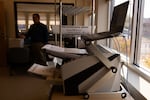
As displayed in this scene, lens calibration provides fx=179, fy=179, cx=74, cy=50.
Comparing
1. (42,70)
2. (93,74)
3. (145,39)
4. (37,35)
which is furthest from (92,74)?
(37,35)

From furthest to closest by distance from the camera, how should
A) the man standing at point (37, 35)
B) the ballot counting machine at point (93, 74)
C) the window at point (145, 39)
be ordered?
the man standing at point (37, 35) → the window at point (145, 39) → the ballot counting machine at point (93, 74)

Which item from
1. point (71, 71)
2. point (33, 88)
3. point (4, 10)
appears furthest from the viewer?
point (4, 10)

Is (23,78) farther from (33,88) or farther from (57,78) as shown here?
(57,78)

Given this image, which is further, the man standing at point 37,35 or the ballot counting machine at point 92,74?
the man standing at point 37,35

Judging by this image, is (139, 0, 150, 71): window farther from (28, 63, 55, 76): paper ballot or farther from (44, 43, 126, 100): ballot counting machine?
(28, 63, 55, 76): paper ballot

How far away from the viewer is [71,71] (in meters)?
1.49

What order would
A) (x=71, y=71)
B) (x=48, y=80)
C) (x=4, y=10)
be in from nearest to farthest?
1. (x=71, y=71)
2. (x=48, y=80)
3. (x=4, y=10)

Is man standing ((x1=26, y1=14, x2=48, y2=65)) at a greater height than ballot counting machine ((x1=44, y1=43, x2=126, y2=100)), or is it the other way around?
man standing ((x1=26, y1=14, x2=48, y2=65))

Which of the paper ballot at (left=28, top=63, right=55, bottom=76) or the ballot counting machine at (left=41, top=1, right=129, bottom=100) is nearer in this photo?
the ballot counting machine at (left=41, top=1, right=129, bottom=100)

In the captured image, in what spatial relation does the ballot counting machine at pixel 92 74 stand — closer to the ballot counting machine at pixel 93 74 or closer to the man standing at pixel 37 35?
the ballot counting machine at pixel 93 74

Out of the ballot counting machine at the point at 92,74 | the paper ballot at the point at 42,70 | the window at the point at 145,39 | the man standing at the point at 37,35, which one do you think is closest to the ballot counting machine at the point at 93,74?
the ballot counting machine at the point at 92,74

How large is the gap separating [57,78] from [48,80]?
0.08 meters

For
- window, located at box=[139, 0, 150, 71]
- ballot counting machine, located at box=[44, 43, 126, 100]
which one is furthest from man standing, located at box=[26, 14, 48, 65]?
ballot counting machine, located at box=[44, 43, 126, 100]

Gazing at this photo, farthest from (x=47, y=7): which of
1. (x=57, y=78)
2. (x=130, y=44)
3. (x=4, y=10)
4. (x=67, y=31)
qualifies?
(x=57, y=78)
